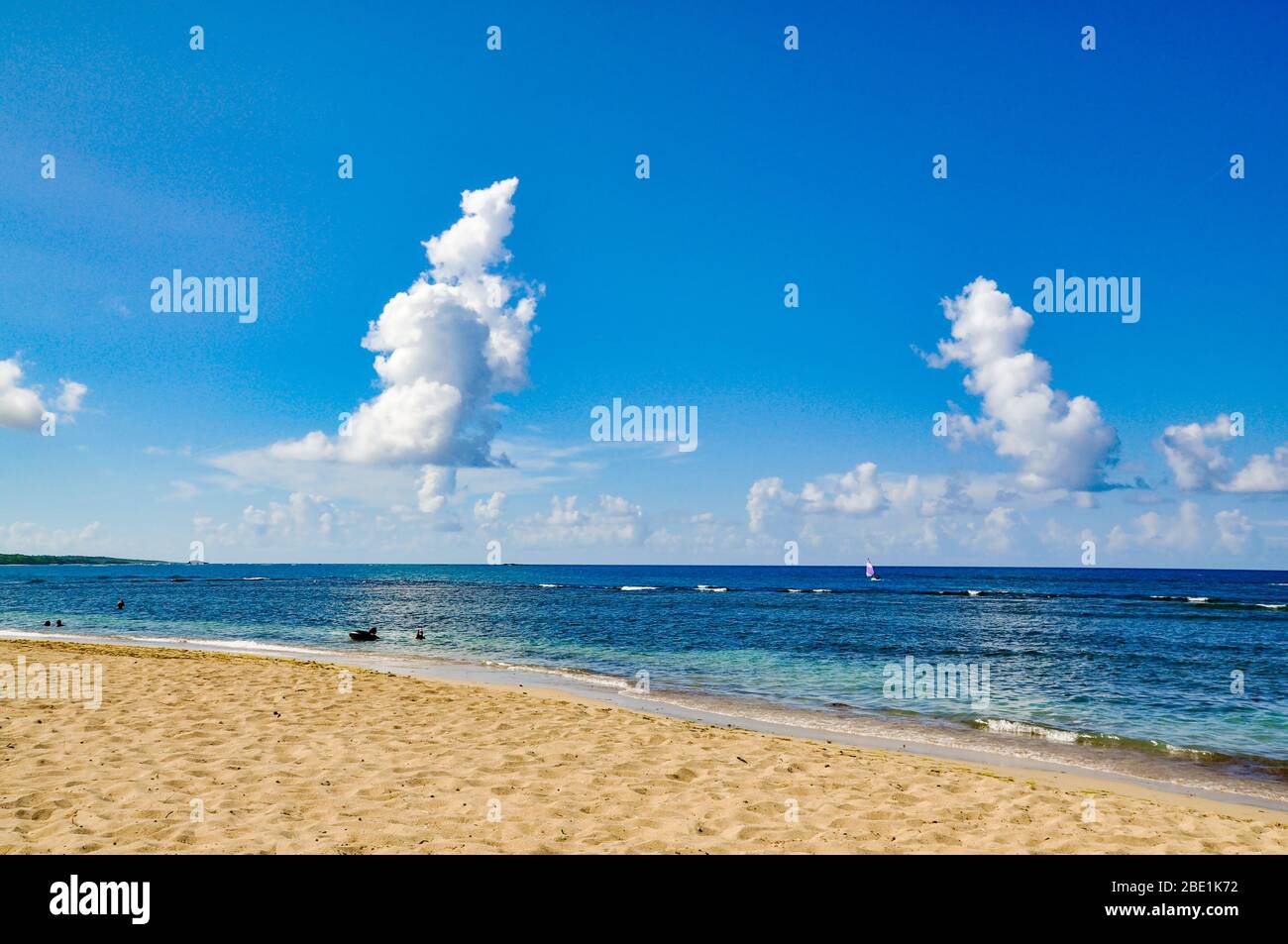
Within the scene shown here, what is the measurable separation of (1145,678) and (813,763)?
21.3 metres

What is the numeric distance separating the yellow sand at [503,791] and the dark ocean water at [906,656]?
465cm

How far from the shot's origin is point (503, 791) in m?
9.62

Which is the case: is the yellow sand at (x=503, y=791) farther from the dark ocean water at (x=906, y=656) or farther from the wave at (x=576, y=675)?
the wave at (x=576, y=675)

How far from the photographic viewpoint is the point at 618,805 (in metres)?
9.21

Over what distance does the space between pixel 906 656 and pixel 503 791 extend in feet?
87.9

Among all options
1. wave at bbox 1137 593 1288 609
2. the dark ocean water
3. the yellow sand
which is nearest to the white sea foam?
the dark ocean water

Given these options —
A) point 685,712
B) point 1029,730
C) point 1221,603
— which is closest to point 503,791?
point 685,712

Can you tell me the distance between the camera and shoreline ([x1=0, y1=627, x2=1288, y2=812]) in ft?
41.9

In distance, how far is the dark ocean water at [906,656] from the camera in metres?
17.0

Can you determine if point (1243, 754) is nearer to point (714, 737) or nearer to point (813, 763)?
point (813, 763)

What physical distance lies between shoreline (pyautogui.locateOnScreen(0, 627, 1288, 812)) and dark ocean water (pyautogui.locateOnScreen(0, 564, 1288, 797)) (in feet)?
2.25

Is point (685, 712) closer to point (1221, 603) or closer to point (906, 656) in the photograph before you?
point (906, 656)

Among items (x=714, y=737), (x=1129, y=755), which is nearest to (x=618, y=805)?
(x=714, y=737)
